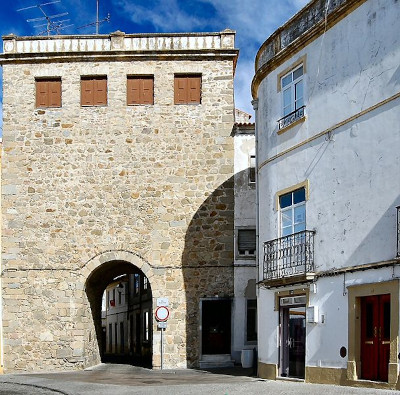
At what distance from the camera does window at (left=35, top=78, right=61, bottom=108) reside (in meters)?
24.3

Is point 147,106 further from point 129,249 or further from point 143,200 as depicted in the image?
point 129,249

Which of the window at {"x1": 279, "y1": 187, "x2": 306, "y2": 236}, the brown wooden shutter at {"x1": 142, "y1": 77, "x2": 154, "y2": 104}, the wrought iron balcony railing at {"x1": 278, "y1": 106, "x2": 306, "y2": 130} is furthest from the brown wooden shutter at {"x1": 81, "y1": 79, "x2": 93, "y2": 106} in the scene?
the window at {"x1": 279, "y1": 187, "x2": 306, "y2": 236}

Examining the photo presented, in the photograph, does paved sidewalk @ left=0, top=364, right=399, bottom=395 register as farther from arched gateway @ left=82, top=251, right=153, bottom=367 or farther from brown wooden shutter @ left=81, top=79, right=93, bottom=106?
brown wooden shutter @ left=81, top=79, right=93, bottom=106

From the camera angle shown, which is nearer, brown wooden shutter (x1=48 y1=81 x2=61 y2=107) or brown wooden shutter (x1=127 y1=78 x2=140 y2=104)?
brown wooden shutter (x1=127 y1=78 x2=140 y2=104)

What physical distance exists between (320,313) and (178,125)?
10.5 meters

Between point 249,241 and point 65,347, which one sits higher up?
point 249,241

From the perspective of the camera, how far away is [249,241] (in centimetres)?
2358

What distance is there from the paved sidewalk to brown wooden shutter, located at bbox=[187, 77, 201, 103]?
8.59 meters

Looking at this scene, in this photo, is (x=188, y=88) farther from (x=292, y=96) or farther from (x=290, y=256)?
(x=290, y=256)

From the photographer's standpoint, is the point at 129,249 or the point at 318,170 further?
the point at 129,249

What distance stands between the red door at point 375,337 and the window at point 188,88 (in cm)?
1185

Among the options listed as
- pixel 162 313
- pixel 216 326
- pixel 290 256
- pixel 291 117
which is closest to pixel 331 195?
pixel 290 256

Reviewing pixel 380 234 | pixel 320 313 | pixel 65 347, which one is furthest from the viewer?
pixel 65 347

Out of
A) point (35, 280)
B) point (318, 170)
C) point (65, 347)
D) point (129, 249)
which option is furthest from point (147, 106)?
point (318, 170)
